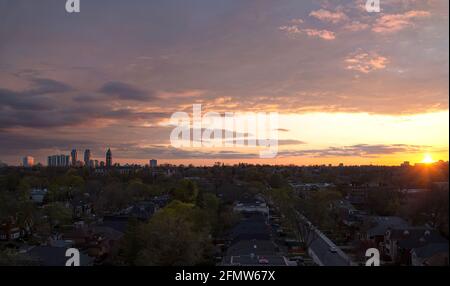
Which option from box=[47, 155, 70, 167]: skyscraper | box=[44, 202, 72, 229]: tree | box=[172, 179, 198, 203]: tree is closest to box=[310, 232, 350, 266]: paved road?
box=[172, 179, 198, 203]: tree

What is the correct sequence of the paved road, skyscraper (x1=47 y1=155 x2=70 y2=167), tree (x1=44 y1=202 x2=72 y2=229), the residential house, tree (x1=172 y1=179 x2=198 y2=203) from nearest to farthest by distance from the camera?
the residential house
the paved road
tree (x1=44 y1=202 x2=72 y2=229)
tree (x1=172 y1=179 x2=198 y2=203)
skyscraper (x1=47 y1=155 x2=70 y2=167)

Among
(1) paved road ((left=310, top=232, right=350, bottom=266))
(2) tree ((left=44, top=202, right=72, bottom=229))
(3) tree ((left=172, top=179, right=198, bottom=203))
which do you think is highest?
(3) tree ((left=172, top=179, right=198, bottom=203))

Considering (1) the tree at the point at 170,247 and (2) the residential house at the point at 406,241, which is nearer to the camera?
(1) the tree at the point at 170,247

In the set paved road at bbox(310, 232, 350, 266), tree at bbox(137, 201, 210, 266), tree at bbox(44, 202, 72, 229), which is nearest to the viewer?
tree at bbox(137, 201, 210, 266)

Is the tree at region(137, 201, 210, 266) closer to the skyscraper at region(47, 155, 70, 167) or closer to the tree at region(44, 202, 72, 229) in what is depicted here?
the tree at region(44, 202, 72, 229)

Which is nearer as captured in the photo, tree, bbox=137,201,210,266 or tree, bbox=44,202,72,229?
tree, bbox=137,201,210,266

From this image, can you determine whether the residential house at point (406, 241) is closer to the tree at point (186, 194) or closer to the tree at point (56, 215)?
the tree at point (186, 194)

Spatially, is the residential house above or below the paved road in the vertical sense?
above

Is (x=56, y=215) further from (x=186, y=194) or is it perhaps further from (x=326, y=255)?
(x=326, y=255)

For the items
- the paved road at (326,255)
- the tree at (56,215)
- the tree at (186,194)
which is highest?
the tree at (186,194)

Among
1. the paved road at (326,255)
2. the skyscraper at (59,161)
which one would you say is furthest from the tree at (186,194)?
the skyscraper at (59,161)
